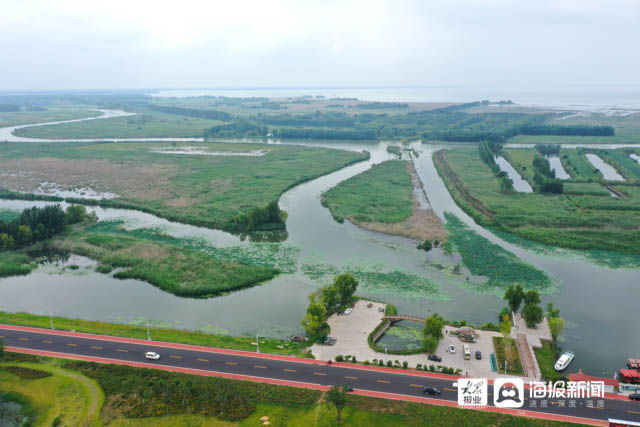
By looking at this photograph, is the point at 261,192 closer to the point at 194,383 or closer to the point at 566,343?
the point at 194,383

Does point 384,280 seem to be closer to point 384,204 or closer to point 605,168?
point 384,204

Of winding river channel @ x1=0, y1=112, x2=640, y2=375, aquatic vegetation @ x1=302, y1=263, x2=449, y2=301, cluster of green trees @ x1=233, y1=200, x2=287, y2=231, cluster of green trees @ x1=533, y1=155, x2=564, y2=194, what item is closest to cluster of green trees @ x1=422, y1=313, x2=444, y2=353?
winding river channel @ x1=0, y1=112, x2=640, y2=375

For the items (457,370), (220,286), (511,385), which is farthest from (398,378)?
(220,286)

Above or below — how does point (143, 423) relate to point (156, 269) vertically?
below

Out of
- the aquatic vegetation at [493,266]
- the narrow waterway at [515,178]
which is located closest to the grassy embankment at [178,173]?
the aquatic vegetation at [493,266]

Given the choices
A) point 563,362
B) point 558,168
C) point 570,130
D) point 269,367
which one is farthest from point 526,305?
point 570,130

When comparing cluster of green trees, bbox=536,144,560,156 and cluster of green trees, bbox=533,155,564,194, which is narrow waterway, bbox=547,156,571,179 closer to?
cluster of green trees, bbox=536,144,560,156
